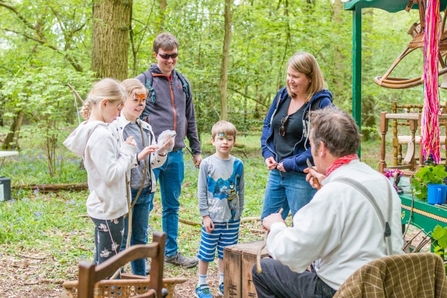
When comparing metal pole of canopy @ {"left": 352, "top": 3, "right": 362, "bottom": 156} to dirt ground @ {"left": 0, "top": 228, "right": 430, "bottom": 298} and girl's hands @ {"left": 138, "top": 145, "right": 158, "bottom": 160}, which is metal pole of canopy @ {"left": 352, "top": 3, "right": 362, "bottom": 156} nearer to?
dirt ground @ {"left": 0, "top": 228, "right": 430, "bottom": 298}

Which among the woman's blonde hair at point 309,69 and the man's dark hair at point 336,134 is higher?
the woman's blonde hair at point 309,69

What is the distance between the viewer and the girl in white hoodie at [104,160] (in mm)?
2957

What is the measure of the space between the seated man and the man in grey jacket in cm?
194

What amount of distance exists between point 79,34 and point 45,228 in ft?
18.1

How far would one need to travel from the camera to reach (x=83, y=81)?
733 centimetres

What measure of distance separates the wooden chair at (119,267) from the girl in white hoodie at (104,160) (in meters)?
0.74

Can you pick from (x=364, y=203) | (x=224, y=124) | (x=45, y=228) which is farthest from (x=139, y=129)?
(x=45, y=228)

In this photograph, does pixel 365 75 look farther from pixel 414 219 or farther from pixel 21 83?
pixel 414 219

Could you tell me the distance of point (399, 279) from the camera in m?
2.04

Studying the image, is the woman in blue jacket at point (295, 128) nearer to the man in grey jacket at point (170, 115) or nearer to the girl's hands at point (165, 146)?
the girl's hands at point (165, 146)

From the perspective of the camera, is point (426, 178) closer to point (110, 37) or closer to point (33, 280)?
point (33, 280)

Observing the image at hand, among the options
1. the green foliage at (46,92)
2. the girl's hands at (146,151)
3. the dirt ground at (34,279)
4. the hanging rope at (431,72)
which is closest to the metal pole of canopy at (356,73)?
the hanging rope at (431,72)

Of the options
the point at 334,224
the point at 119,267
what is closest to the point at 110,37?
the point at 334,224

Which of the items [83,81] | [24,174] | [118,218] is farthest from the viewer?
Result: [24,174]
